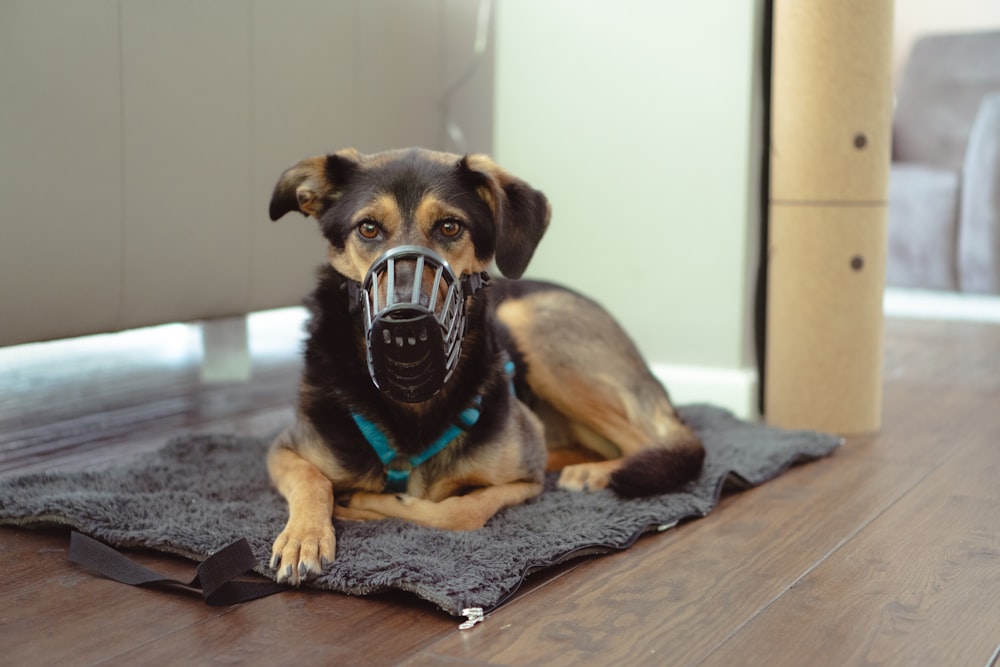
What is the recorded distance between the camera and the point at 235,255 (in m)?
2.88

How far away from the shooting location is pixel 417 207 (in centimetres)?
188

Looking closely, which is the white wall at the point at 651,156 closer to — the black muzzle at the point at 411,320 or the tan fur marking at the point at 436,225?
the tan fur marking at the point at 436,225

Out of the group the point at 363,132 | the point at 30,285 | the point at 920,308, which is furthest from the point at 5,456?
the point at 920,308

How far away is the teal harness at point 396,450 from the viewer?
6.57 ft

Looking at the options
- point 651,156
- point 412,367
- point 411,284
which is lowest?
point 412,367

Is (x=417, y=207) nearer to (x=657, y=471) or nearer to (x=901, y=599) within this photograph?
(x=657, y=471)

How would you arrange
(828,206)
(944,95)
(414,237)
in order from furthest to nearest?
(944,95) → (828,206) → (414,237)

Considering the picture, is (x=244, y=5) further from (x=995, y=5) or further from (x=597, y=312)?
(x=995, y=5)

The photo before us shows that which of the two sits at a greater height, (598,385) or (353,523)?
(598,385)

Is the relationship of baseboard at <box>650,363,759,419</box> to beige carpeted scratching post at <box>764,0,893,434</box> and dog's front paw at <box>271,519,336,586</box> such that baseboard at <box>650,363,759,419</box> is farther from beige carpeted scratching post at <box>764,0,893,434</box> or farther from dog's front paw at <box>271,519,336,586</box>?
dog's front paw at <box>271,519,336,586</box>

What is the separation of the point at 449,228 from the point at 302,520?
1.81 feet

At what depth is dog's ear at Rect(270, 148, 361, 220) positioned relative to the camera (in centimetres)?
201

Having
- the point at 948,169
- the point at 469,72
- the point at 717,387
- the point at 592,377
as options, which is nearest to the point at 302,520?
the point at 592,377

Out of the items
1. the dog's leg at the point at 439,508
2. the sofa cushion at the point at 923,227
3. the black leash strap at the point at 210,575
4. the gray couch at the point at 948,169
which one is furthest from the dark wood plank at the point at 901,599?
the sofa cushion at the point at 923,227
